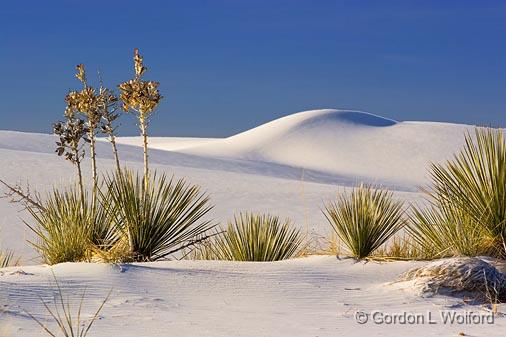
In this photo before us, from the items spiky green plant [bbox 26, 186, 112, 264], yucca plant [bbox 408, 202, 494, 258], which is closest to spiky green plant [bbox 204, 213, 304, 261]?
spiky green plant [bbox 26, 186, 112, 264]

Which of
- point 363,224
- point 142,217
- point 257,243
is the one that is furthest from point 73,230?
point 363,224

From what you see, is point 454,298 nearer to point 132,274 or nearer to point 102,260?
point 132,274

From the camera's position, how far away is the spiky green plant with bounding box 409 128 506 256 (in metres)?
6.15

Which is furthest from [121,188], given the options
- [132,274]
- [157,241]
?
[132,274]

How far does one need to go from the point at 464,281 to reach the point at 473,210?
4.78 feet

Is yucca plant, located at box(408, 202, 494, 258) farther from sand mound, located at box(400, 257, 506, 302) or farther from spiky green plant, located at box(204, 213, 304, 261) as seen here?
spiky green plant, located at box(204, 213, 304, 261)

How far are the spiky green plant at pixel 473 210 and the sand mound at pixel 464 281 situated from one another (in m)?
1.07

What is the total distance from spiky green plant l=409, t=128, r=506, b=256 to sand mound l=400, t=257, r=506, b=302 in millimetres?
1066

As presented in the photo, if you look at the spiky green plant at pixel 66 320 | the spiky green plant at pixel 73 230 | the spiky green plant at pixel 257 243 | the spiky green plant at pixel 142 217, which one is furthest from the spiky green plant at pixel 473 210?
the spiky green plant at pixel 66 320

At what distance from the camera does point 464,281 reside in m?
4.97

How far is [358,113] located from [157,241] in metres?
66.9

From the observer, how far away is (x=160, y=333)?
3.80 meters

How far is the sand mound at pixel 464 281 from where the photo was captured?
4938 mm

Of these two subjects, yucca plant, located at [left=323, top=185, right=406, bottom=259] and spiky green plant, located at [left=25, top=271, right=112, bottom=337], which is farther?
yucca plant, located at [left=323, top=185, right=406, bottom=259]
